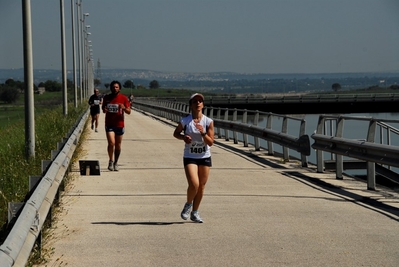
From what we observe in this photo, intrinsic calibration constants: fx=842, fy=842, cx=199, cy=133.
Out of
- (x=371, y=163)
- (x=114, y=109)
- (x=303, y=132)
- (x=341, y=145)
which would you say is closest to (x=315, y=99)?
(x=303, y=132)

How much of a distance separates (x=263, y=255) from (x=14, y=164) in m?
6.24

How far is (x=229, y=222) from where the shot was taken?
432 inches

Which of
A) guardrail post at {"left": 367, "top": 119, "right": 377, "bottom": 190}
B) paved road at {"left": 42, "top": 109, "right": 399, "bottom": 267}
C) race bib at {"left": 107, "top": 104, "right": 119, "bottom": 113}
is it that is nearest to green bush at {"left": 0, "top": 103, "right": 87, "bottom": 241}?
paved road at {"left": 42, "top": 109, "right": 399, "bottom": 267}

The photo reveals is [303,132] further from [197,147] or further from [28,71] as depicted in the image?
[197,147]

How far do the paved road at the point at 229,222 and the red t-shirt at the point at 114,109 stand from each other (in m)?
1.06

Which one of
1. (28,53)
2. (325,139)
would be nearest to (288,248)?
→ (325,139)

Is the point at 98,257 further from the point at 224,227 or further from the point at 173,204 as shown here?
the point at 173,204

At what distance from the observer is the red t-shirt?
17.9 metres

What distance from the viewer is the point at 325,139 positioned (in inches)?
657

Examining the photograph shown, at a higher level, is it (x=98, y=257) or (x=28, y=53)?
(x=28, y=53)

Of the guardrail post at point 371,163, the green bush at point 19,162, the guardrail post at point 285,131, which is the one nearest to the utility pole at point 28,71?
the green bush at point 19,162

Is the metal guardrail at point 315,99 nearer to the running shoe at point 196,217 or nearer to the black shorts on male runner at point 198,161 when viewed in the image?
the black shorts on male runner at point 198,161

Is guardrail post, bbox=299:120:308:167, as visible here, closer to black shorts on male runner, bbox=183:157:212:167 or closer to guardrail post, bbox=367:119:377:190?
guardrail post, bbox=367:119:377:190

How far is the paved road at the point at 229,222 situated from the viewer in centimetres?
873
